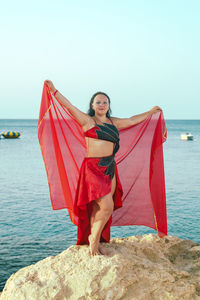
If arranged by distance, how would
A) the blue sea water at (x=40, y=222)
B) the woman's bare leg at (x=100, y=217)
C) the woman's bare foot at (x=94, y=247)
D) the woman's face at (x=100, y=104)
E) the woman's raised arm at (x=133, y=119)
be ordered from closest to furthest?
the woman's bare foot at (x=94, y=247)
the woman's bare leg at (x=100, y=217)
the woman's face at (x=100, y=104)
the woman's raised arm at (x=133, y=119)
the blue sea water at (x=40, y=222)

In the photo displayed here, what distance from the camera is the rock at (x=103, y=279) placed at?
376 cm

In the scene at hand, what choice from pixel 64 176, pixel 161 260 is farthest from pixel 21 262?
pixel 161 260

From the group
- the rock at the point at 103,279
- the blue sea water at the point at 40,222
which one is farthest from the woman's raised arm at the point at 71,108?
the blue sea water at the point at 40,222

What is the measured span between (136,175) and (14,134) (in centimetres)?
Result: 4669

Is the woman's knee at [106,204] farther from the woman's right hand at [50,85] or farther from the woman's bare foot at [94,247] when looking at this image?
the woman's right hand at [50,85]

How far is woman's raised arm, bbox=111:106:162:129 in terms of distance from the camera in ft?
16.0

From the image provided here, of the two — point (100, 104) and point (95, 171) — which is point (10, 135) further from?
point (95, 171)

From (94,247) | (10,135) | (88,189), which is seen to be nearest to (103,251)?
(94,247)

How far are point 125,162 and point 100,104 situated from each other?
1.30 meters

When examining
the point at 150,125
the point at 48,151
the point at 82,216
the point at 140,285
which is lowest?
the point at 140,285

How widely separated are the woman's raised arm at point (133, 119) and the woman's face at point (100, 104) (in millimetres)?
282

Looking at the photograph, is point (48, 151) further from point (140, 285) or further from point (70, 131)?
point (140, 285)

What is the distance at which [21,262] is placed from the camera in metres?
7.16

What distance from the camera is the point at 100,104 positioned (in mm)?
4594
